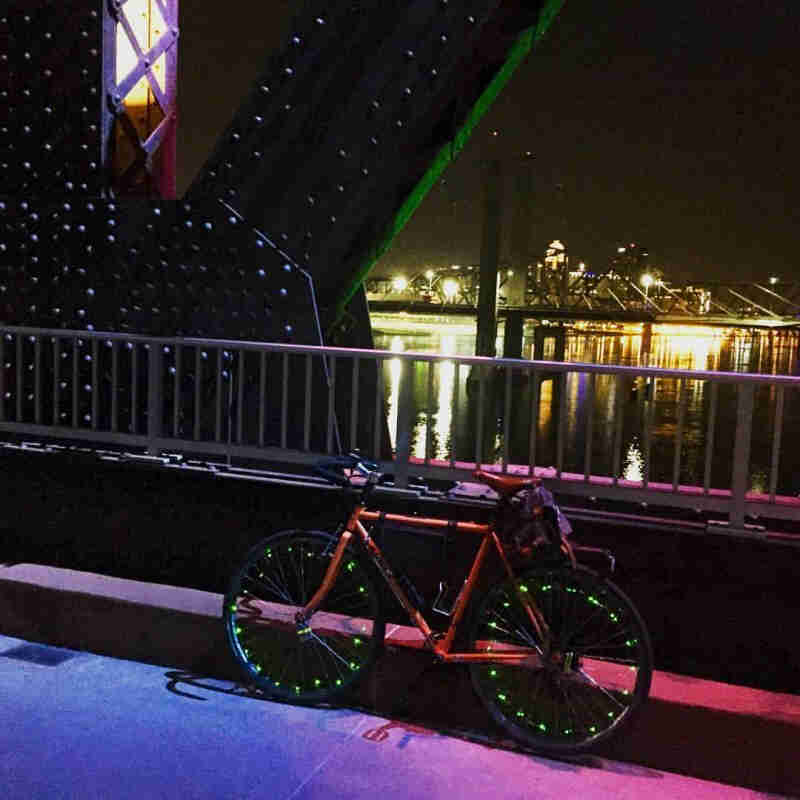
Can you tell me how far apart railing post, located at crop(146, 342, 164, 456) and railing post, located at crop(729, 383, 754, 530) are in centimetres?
386

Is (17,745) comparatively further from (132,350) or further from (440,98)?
(440,98)

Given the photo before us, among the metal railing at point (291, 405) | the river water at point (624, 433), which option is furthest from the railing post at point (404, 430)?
the river water at point (624, 433)

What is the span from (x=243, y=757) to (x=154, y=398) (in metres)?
3.18

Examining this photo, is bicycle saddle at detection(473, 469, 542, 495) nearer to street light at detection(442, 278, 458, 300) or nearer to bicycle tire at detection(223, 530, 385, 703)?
bicycle tire at detection(223, 530, 385, 703)

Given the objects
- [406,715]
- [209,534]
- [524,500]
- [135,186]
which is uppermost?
[135,186]

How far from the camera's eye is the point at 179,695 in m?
4.67

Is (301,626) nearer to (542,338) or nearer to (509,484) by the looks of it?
(509,484)

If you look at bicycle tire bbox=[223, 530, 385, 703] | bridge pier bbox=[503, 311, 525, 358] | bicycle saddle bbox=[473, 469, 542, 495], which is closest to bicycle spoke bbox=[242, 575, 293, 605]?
bicycle tire bbox=[223, 530, 385, 703]

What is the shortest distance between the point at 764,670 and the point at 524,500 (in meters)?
1.68

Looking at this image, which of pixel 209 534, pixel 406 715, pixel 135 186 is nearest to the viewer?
pixel 406 715

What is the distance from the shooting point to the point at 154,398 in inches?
260

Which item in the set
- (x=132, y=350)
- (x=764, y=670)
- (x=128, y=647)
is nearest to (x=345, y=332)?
(x=132, y=350)

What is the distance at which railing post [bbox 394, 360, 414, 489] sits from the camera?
19.0 ft

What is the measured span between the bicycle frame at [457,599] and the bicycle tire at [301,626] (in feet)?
0.21
